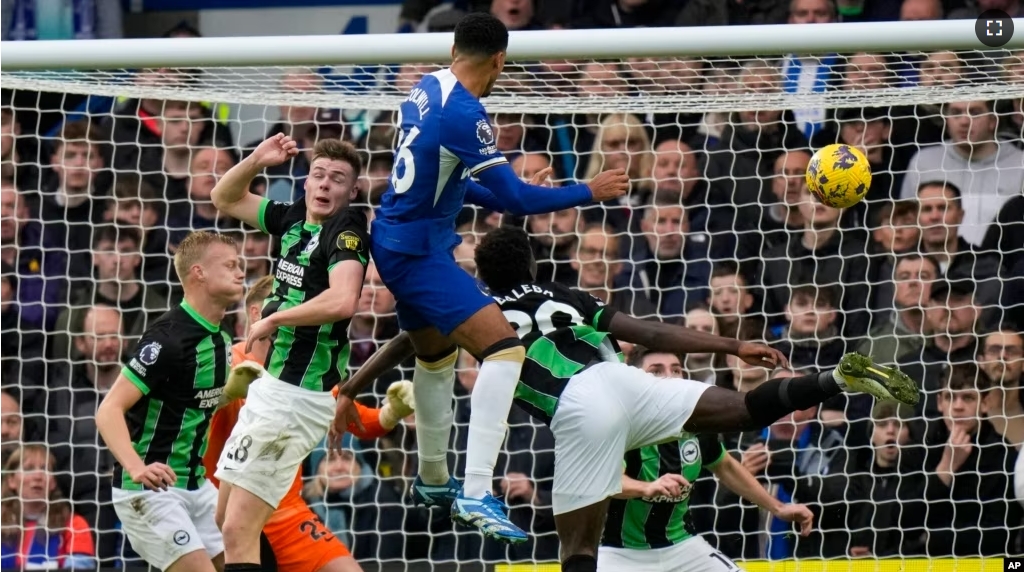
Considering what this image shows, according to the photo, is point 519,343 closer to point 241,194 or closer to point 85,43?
point 241,194

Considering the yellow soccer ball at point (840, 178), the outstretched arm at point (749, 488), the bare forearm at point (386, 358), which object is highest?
the yellow soccer ball at point (840, 178)

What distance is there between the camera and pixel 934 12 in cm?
880

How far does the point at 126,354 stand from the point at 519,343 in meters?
3.98

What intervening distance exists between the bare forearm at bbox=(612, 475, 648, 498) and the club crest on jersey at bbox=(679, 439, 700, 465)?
0.47m

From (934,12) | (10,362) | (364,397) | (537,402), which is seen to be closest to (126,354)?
(10,362)

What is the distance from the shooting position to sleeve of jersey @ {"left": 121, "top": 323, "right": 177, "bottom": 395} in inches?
246

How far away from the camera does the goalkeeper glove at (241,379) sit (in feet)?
21.3

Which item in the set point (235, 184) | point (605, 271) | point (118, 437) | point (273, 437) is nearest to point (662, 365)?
point (605, 271)

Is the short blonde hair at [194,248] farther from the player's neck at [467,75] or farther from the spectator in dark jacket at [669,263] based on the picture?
the spectator in dark jacket at [669,263]

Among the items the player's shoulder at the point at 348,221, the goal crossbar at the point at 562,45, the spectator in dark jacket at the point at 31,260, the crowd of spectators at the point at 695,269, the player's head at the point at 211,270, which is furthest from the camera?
the spectator in dark jacket at the point at 31,260

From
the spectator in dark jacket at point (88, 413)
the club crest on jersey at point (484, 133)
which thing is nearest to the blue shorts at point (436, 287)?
the club crest on jersey at point (484, 133)

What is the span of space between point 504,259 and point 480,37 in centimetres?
92

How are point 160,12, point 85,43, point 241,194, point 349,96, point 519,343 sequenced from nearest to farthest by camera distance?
1. point 519,343
2. point 241,194
3. point 85,43
4. point 349,96
5. point 160,12

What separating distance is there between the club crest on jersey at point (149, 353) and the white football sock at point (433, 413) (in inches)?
41.6
